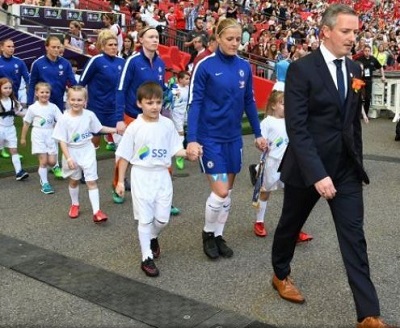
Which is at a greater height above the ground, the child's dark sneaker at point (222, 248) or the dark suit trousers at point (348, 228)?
the dark suit trousers at point (348, 228)

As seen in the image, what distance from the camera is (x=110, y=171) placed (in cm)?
855

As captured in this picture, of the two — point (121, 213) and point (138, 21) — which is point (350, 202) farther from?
point (138, 21)

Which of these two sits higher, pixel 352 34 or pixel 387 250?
pixel 352 34

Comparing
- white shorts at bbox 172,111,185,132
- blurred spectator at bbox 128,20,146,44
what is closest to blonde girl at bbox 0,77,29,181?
white shorts at bbox 172,111,185,132

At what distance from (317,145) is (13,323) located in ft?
7.10

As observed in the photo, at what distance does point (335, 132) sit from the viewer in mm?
3584

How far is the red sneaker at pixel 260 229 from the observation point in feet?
18.3

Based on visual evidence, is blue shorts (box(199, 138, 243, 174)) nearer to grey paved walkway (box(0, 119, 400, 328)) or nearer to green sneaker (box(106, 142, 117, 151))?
grey paved walkway (box(0, 119, 400, 328))

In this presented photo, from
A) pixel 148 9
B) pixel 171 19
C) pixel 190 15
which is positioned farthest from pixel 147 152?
pixel 190 15

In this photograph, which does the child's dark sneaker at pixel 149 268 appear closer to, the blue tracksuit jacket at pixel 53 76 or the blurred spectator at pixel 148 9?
the blue tracksuit jacket at pixel 53 76

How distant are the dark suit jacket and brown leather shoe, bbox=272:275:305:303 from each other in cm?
86

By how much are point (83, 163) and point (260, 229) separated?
194 centimetres

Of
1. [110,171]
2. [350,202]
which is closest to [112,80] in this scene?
[110,171]

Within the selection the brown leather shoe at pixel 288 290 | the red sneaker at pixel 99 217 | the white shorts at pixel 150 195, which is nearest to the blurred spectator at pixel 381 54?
the red sneaker at pixel 99 217
